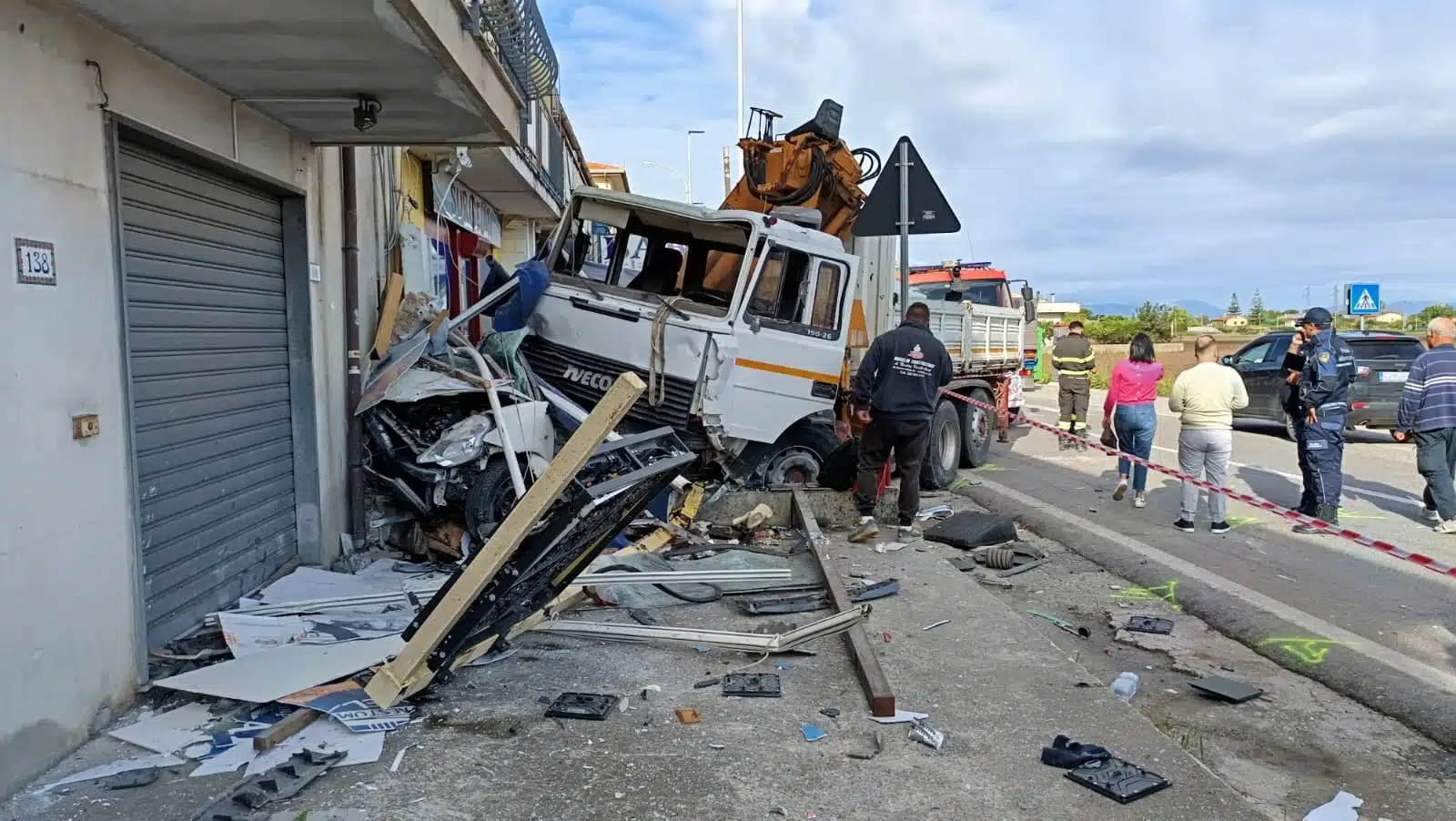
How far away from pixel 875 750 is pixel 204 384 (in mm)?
→ 3746

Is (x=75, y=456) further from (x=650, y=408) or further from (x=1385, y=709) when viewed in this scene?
(x=1385, y=709)

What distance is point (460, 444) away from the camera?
634 cm

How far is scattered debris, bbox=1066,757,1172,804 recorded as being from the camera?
3.28m

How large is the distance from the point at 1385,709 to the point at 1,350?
5756 mm

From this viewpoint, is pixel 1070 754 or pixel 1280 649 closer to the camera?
pixel 1070 754

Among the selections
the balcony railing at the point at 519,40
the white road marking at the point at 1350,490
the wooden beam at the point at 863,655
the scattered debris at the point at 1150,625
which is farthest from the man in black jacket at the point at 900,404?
the balcony railing at the point at 519,40

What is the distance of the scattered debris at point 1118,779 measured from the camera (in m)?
3.28

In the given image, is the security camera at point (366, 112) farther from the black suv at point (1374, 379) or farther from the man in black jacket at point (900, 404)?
the black suv at point (1374, 379)

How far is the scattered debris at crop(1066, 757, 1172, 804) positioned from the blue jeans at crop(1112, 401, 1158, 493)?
6.25 meters

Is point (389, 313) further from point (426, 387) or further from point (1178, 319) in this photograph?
point (1178, 319)

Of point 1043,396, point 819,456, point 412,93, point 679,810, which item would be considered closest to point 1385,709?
point 679,810

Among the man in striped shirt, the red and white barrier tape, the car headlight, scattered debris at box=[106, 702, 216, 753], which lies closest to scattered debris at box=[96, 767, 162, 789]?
scattered debris at box=[106, 702, 216, 753]

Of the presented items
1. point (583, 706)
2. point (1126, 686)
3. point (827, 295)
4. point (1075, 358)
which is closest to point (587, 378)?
point (827, 295)

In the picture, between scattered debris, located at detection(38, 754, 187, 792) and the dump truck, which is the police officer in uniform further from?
scattered debris, located at detection(38, 754, 187, 792)
